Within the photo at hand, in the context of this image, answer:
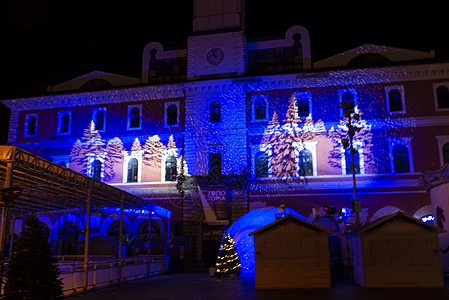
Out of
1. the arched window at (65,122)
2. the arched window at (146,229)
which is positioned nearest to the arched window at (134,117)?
the arched window at (65,122)

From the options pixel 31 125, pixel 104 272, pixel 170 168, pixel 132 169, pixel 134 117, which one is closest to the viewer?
pixel 104 272

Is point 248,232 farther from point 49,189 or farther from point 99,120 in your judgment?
point 99,120

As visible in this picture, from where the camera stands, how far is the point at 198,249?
99.9 ft

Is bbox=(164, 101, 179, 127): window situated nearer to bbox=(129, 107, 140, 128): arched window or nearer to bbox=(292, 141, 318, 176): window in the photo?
bbox=(129, 107, 140, 128): arched window

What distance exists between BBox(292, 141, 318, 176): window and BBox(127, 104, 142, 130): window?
12263mm

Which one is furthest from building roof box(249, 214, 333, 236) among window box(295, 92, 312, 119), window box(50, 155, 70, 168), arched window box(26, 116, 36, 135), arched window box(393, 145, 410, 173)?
arched window box(26, 116, 36, 135)

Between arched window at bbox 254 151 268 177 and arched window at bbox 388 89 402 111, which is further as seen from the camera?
arched window at bbox 254 151 268 177

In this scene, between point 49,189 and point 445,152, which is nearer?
point 49,189

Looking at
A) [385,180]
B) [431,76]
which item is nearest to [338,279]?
[385,180]

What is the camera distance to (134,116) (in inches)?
1337

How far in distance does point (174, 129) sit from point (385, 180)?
15.6 metres

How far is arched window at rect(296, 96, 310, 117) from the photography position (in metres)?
31.1

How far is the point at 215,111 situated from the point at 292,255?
56.1 ft

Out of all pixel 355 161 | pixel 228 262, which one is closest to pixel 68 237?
pixel 228 262
